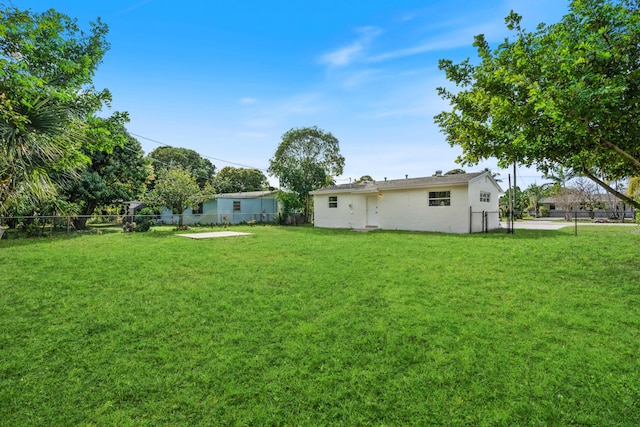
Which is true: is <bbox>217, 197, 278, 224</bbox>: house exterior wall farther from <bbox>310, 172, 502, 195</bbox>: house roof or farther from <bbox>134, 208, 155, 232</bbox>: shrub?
<bbox>310, 172, 502, 195</bbox>: house roof

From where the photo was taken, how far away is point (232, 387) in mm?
2795

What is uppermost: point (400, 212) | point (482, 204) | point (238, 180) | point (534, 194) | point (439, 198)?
point (238, 180)

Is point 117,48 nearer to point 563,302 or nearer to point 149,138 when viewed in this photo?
point 563,302

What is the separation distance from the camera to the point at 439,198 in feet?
52.8

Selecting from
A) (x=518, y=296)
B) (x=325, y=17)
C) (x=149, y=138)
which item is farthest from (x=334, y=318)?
(x=149, y=138)

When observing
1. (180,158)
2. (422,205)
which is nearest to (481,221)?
(422,205)

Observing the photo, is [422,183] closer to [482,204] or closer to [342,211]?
[482,204]

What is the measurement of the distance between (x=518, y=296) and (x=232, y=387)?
4.92 meters

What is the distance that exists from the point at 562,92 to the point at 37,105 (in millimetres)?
7278

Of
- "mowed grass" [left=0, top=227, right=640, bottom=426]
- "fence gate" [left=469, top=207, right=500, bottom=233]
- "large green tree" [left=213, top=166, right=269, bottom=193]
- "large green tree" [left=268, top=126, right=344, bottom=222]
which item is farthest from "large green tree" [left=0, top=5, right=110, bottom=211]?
"large green tree" [left=213, top=166, right=269, bottom=193]

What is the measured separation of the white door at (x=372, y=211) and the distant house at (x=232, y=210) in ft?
29.7

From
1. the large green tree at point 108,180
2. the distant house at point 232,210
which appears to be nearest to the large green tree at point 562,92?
the large green tree at point 108,180

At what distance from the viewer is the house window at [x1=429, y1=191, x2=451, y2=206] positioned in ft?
51.8

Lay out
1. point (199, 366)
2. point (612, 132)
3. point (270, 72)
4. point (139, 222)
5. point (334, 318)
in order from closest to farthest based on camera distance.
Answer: point (199, 366), point (334, 318), point (612, 132), point (270, 72), point (139, 222)
